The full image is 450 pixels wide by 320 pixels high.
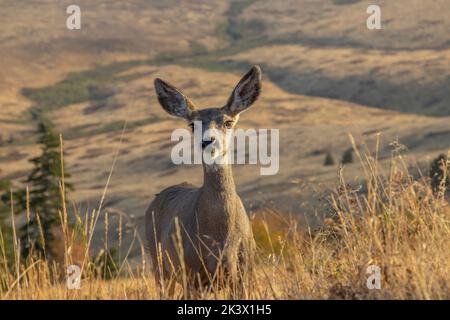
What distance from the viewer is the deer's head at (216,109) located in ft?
37.0

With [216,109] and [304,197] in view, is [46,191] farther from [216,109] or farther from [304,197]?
[216,109]

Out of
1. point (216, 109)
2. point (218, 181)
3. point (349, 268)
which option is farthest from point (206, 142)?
point (349, 268)

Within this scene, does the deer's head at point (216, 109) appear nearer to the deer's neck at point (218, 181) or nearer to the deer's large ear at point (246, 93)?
the deer's large ear at point (246, 93)

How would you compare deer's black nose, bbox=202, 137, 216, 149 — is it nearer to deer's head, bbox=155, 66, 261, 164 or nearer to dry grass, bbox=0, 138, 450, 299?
deer's head, bbox=155, 66, 261, 164

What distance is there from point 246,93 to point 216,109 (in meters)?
0.44

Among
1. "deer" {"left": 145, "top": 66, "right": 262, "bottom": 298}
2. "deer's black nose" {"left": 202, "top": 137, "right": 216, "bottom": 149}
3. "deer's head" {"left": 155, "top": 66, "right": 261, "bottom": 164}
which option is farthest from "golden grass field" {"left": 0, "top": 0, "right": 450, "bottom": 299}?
"deer's black nose" {"left": 202, "top": 137, "right": 216, "bottom": 149}

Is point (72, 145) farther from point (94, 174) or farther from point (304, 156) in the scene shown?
point (304, 156)

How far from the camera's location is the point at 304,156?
331ft

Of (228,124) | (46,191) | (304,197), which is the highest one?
(46,191)

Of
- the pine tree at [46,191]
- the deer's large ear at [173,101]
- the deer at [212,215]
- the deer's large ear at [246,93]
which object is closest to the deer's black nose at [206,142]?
the deer at [212,215]

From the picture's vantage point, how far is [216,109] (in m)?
11.6

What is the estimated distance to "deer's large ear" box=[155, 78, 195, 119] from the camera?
11828 mm
